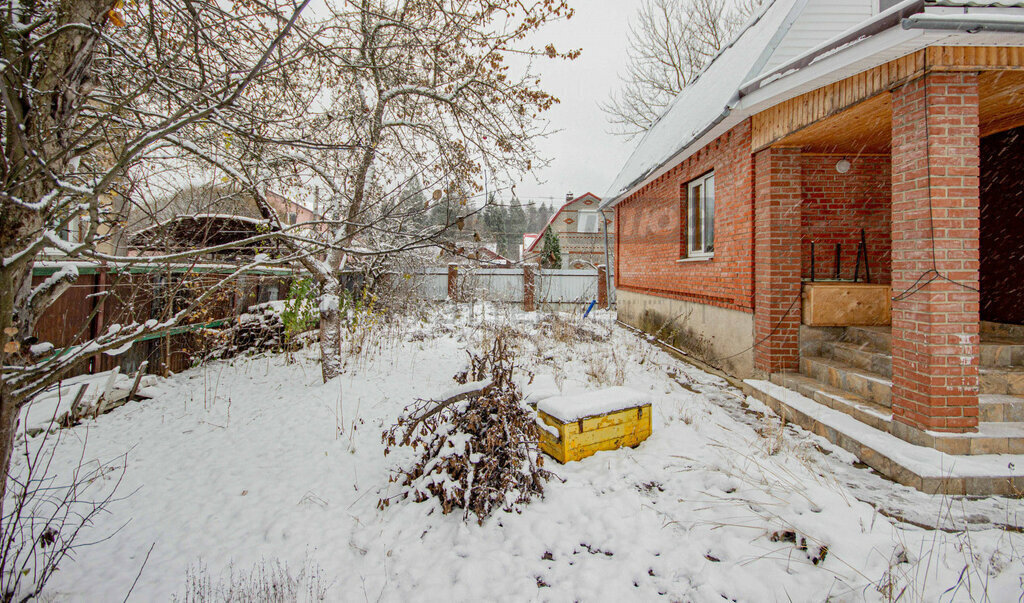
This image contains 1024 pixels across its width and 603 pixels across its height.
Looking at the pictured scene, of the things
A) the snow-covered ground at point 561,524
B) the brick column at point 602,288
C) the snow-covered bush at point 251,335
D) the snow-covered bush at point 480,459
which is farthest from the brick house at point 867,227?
the snow-covered bush at point 251,335

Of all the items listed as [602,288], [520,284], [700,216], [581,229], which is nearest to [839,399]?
[700,216]

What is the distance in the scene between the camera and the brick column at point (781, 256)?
5.11 meters

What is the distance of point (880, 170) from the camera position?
18.3 ft

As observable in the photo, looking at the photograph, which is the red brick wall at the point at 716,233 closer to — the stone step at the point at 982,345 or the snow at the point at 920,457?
the stone step at the point at 982,345

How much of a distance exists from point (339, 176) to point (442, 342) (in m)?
4.11

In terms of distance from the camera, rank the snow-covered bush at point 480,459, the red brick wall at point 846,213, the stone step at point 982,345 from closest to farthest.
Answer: the snow-covered bush at point 480,459
the stone step at point 982,345
the red brick wall at point 846,213

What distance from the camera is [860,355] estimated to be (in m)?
4.57

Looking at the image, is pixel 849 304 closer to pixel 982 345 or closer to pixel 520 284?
pixel 982 345

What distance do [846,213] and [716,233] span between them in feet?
5.08

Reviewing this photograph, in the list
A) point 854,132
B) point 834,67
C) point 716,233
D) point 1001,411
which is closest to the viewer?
point 1001,411

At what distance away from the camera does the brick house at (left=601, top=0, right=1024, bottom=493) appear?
10.6ft

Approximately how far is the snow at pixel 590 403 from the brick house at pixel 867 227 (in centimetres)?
175

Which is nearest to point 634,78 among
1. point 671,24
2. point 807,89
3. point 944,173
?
point 671,24

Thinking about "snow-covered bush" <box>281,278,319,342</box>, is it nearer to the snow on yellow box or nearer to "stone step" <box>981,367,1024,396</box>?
the snow on yellow box
